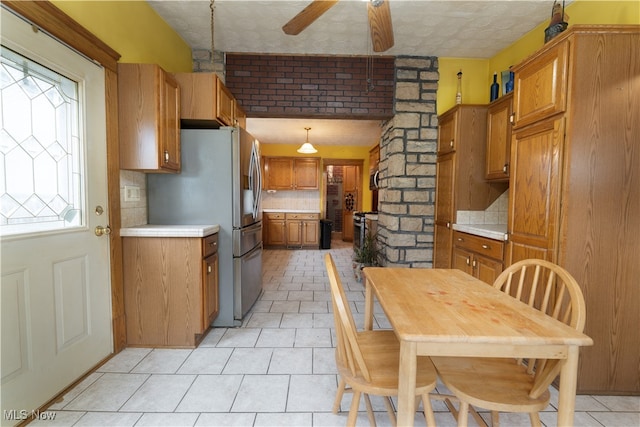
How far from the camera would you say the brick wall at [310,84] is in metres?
3.21

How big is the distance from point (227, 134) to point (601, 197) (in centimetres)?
247

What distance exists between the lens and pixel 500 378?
1.12 m

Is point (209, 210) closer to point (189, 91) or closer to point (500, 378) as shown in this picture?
point (189, 91)

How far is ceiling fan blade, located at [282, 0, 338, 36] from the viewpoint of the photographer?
1518 millimetres

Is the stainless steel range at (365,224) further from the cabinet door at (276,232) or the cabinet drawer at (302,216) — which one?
the cabinet door at (276,232)

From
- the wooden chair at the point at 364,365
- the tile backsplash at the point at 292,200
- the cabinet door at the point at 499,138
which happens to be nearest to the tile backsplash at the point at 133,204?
the wooden chair at the point at 364,365

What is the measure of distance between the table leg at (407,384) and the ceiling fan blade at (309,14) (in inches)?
65.1

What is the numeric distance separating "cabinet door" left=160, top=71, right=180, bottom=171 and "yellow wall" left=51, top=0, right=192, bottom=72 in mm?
343

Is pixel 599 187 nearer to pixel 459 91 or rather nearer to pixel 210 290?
pixel 459 91

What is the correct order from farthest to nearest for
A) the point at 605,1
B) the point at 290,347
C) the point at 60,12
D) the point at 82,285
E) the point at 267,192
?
the point at 267,192, the point at 290,347, the point at 605,1, the point at 82,285, the point at 60,12

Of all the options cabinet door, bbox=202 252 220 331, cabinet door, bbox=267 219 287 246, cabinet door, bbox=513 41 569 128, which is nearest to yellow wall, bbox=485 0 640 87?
cabinet door, bbox=513 41 569 128

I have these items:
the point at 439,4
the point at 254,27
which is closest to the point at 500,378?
the point at 439,4

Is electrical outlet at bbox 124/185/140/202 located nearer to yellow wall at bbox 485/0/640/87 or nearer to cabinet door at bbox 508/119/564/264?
cabinet door at bbox 508/119/564/264

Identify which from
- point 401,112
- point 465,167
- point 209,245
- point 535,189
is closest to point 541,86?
point 535,189
